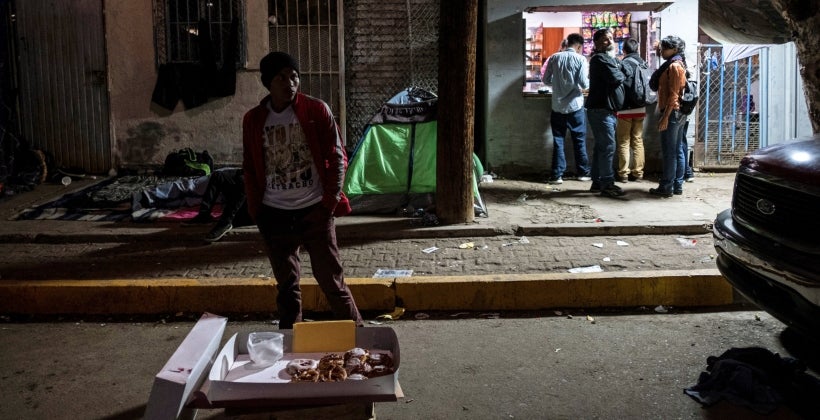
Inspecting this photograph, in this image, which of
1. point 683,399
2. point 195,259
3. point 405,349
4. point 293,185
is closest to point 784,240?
point 683,399

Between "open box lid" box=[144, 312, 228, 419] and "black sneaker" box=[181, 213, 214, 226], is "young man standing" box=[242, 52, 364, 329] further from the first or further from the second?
"black sneaker" box=[181, 213, 214, 226]

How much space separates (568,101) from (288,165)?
21.5 feet

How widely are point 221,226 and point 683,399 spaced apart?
4.94 m

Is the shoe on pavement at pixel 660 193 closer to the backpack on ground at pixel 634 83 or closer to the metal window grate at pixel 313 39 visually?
the backpack on ground at pixel 634 83

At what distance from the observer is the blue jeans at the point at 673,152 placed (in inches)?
356

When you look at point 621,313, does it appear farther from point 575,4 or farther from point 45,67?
point 45,67

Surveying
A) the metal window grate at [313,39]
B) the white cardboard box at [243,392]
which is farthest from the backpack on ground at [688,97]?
the white cardboard box at [243,392]

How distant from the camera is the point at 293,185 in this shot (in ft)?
14.4

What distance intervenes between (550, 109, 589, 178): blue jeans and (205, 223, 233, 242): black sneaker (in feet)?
15.8

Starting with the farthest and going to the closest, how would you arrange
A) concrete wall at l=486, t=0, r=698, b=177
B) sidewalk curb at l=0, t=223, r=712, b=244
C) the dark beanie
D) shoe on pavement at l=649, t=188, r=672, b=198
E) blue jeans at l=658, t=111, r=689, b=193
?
concrete wall at l=486, t=0, r=698, b=177, shoe on pavement at l=649, t=188, r=672, b=198, blue jeans at l=658, t=111, r=689, b=193, sidewalk curb at l=0, t=223, r=712, b=244, the dark beanie

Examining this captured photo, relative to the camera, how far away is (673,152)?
913 cm

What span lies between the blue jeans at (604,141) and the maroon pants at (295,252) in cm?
559

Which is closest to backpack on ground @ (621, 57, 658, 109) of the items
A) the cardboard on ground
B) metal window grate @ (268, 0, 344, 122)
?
metal window grate @ (268, 0, 344, 122)

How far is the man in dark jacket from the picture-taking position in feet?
30.6
